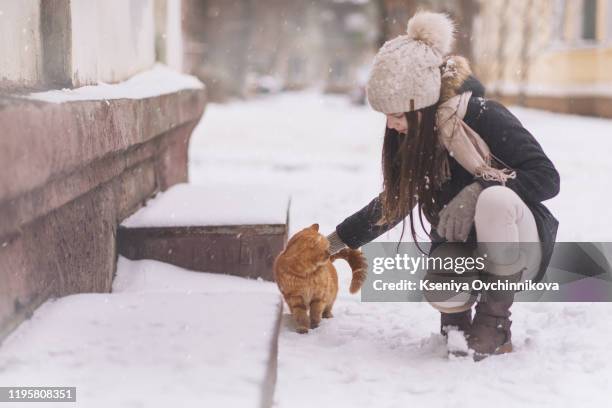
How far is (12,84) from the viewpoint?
2.11 m

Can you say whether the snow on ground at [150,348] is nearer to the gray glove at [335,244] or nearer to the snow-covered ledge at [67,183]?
the snow-covered ledge at [67,183]

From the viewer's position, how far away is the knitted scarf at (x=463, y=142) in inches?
89.2

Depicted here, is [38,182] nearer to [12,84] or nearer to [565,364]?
[12,84]

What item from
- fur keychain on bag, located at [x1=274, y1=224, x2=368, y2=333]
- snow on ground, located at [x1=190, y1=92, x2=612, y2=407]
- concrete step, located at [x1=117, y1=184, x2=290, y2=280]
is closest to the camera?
snow on ground, located at [x1=190, y1=92, x2=612, y2=407]

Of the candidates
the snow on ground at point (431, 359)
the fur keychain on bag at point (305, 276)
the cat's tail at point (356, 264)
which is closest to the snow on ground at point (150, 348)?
the snow on ground at point (431, 359)

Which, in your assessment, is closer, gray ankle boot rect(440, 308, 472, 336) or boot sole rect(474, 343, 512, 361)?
boot sole rect(474, 343, 512, 361)

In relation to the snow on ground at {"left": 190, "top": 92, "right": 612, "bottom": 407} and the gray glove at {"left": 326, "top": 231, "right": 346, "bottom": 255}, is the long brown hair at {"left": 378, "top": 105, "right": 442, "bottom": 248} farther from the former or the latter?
the snow on ground at {"left": 190, "top": 92, "right": 612, "bottom": 407}

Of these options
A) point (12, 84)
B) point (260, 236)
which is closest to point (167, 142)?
point (260, 236)

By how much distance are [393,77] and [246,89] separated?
2797 cm

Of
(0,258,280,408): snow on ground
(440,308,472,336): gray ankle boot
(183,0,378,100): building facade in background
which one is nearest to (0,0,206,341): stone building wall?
(0,258,280,408): snow on ground

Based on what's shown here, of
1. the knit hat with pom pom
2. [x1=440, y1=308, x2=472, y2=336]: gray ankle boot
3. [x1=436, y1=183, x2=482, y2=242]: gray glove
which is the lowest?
[x1=440, y1=308, x2=472, y2=336]: gray ankle boot

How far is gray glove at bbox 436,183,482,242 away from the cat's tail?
459 mm

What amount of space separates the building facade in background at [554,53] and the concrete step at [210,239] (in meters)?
11.9

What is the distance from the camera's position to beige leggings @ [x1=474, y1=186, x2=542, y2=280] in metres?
2.23
